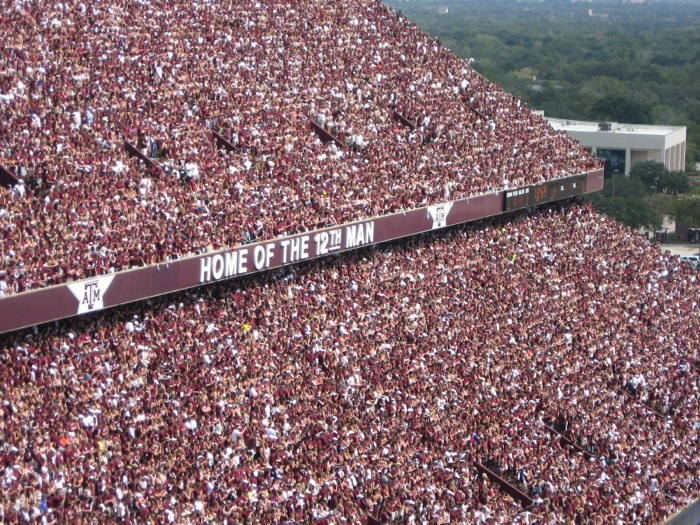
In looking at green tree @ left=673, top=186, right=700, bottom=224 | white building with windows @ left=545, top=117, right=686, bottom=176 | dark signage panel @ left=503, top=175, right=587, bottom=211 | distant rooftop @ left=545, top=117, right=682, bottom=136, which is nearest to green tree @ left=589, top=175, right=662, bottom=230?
green tree @ left=673, top=186, right=700, bottom=224

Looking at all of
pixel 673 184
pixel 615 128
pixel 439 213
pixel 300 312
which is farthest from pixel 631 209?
Answer: pixel 300 312

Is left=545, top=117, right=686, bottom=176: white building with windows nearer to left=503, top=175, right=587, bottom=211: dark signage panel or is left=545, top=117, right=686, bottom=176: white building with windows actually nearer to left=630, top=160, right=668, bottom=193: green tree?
left=630, top=160, right=668, bottom=193: green tree

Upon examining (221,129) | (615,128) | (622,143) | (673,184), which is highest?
(221,129)

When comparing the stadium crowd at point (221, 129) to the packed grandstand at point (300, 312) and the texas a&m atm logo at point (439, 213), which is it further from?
the texas a&m atm logo at point (439, 213)

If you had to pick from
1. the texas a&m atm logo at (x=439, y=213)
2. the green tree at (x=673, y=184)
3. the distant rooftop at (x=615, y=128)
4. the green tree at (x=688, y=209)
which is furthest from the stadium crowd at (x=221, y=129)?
the distant rooftop at (x=615, y=128)

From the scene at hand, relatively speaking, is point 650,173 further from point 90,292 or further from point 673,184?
point 90,292

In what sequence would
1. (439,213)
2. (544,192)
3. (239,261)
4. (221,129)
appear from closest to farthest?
(239,261)
(221,129)
(439,213)
(544,192)
